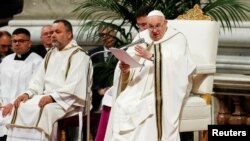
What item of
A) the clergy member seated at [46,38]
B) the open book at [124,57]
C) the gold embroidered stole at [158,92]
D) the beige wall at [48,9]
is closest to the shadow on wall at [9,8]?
the beige wall at [48,9]

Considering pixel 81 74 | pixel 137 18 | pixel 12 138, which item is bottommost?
pixel 12 138

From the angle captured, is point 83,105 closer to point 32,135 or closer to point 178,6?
point 32,135

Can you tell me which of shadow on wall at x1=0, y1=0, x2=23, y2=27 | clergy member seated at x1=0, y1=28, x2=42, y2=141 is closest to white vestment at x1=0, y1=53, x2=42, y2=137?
clergy member seated at x1=0, y1=28, x2=42, y2=141

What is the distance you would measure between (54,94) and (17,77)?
0.87m

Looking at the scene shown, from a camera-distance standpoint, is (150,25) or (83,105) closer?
(150,25)

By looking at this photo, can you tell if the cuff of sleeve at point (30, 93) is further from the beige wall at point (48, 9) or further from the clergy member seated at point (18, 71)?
the beige wall at point (48, 9)

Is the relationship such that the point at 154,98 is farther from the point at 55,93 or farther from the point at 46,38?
the point at 46,38

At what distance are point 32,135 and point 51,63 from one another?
80cm

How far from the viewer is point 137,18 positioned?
27.9 ft

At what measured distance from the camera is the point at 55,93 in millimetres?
8719

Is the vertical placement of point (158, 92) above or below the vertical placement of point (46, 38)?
below

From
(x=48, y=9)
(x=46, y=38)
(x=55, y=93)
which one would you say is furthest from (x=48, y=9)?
(x=55, y=93)

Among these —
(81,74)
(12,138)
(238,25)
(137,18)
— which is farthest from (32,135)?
(238,25)

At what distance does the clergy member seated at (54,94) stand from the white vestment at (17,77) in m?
0.42
